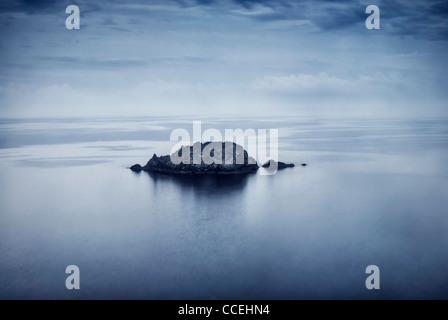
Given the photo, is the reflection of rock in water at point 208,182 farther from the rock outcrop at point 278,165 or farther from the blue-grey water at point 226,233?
the rock outcrop at point 278,165

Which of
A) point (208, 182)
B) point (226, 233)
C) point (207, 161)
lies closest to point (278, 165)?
point (207, 161)

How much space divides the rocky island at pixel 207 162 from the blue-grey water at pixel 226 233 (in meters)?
0.58

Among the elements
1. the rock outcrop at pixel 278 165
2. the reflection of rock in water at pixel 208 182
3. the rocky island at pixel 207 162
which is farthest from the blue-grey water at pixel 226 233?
the rocky island at pixel 207 162

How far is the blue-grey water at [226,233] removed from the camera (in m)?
6.96

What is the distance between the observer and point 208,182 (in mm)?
14516

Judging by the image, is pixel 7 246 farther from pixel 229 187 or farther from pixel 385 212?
pixel 385 212

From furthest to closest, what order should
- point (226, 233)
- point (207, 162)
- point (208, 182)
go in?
point (207, 162)
point (208, 182)
point (226, 233)

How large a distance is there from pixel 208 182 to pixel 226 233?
520cm

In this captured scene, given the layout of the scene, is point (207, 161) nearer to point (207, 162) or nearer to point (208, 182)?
point (207, 162)

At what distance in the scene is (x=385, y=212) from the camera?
10.9 m

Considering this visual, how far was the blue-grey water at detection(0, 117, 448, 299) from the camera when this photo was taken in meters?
6.96

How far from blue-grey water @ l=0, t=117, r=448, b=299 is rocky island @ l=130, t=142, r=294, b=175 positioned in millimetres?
584

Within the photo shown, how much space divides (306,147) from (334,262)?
17986 millimetres
